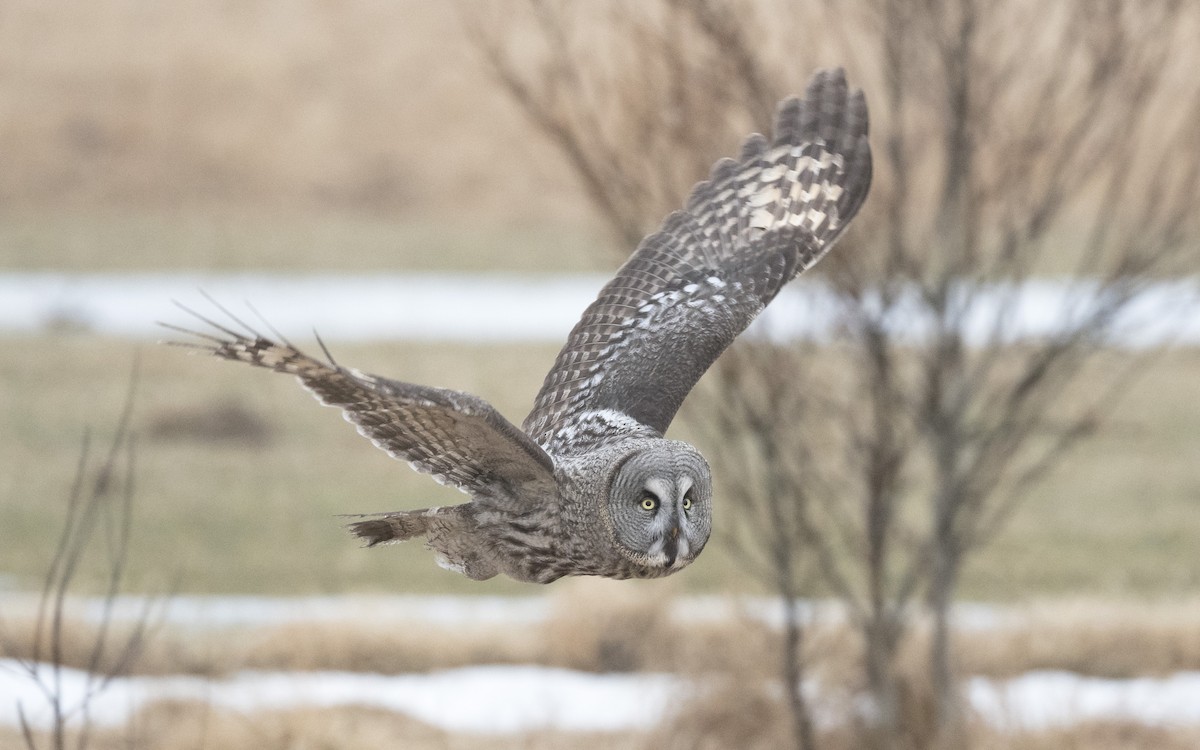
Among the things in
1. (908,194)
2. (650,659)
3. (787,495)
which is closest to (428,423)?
(908,194)

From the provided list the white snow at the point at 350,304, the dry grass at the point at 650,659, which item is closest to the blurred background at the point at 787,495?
the dry grass at the point at 650,659

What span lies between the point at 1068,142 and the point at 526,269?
1681cm

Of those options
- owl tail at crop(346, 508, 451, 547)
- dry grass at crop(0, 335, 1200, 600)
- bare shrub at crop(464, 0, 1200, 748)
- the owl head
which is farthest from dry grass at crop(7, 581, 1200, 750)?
the owl head

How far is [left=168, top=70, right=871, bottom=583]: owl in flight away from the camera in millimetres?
3766

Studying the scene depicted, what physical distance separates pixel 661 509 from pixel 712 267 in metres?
1.56

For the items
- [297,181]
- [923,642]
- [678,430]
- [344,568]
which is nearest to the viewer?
[923,642]

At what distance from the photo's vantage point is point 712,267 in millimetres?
5191

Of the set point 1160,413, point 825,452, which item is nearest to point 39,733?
point 825,452

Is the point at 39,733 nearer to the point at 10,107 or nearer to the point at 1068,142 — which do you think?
the point at 1068,142

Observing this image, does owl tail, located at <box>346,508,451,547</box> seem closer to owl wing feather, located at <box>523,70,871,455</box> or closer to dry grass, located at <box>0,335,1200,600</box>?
owl wing feather, located at <box>523,70,871,455</box>

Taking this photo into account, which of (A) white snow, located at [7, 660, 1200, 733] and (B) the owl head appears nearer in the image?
(B) the owl head

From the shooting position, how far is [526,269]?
22.4 m

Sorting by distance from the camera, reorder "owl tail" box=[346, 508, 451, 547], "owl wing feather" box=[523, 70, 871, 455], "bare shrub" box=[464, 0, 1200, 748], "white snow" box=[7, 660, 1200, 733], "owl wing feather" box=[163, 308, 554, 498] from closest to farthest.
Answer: "owl wing feather" box=[163, 308, 554, 498]
"owl tail" box=[346, 508, 451, 547]
"owl wing feather" box=[523, 70, 871, 455]
"bare shrub" box=[464, 0, 1200, 748]
"white snow" box=[7, 660, 1200, 733]

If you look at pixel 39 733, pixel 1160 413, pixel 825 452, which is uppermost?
pixel 1160 413
